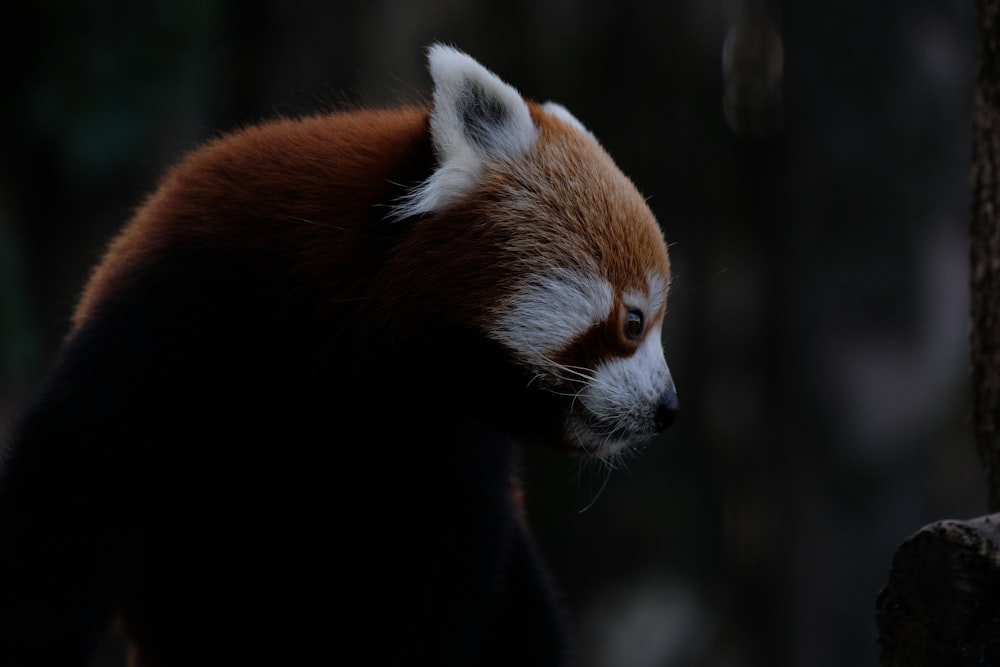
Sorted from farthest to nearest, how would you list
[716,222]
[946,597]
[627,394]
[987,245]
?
[716,222] → [987,245] → [627,394] → [946,597]

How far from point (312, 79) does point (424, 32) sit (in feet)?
Result: 2.42

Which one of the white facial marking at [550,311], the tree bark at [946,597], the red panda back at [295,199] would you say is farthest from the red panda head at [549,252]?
the tree bark at [946,597]

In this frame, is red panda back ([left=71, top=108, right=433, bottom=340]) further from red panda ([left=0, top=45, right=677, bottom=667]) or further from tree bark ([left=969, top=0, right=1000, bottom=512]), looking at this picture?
tree bark ([left=969, top=0, right=1000, bottom=512])

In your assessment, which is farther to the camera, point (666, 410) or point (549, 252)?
point (666, 410)

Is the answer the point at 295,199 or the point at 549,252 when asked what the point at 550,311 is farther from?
the point at 295,199

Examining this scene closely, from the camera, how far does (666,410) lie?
2645 millimetres

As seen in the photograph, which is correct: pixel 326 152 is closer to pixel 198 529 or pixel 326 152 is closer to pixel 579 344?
pixel 579 344

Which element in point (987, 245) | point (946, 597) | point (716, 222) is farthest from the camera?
point (716, 222)

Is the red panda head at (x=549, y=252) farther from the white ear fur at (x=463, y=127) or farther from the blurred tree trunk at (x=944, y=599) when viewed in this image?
the blurred tree trunk at (x=944, y=599)

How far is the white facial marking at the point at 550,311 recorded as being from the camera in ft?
8.14

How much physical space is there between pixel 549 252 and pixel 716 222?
3.69m

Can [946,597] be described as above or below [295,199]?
below

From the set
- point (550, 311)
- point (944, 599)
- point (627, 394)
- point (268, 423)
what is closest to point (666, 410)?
point (627, 394)

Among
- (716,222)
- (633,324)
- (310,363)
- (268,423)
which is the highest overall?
(633,324)
